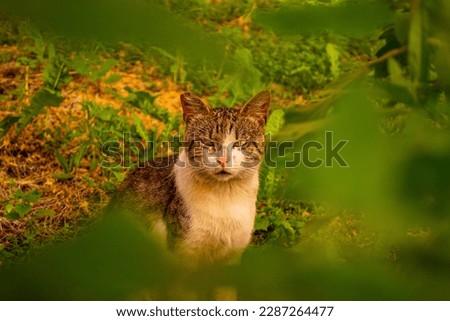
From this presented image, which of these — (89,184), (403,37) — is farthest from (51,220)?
(403,37)

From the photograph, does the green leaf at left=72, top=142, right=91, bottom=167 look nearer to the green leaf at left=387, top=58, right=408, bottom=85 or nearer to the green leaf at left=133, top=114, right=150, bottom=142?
the green leaf at left=133, top=114, right=150, bottom=142

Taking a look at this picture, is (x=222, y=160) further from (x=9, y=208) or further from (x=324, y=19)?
(x=324, y=19)

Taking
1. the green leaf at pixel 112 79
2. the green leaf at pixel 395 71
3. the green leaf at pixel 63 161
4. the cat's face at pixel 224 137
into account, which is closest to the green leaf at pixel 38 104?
the green leaf at pixel 63 161

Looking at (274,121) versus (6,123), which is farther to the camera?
(6,123)

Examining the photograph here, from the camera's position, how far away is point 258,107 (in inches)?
99.0

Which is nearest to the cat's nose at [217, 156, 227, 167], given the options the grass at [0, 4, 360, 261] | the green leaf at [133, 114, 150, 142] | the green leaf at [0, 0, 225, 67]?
the grass at [0, 4, 360, 261]

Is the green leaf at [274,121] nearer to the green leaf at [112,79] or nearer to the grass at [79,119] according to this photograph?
the grass at [79,119]

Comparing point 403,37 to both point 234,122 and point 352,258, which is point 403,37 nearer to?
point 352,258

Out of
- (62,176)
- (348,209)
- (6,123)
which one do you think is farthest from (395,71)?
(6,123)

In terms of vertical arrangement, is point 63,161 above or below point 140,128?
below

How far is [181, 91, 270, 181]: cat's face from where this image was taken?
8.22ft

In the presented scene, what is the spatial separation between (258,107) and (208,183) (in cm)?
45

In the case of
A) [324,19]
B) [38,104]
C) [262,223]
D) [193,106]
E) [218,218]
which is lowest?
[262,223]

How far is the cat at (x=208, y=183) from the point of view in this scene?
2543 mm
